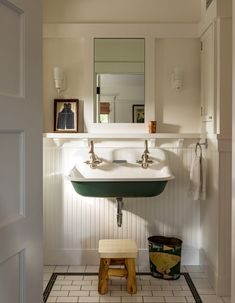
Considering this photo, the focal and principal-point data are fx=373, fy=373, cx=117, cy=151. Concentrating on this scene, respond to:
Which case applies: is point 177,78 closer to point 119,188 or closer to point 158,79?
point 158,79

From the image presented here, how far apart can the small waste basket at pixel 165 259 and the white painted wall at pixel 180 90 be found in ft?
3.06

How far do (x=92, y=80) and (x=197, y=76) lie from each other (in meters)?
0.87

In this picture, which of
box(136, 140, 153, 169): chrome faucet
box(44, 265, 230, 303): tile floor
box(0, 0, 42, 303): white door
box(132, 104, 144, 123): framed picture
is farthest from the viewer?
box(132, 104, 144, 123): framed picture

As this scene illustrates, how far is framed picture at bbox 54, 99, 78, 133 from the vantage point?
3.06 m

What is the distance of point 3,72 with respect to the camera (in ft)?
3.51

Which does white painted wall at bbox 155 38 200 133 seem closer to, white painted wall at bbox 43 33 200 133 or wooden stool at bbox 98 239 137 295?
white painted wall at bbox 43 33 200 133

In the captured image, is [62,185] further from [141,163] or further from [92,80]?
[92,80]

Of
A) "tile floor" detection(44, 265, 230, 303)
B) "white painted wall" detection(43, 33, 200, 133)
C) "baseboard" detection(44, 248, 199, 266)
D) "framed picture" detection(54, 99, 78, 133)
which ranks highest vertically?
"white painted wall" detection(43, 33, 200, 133)

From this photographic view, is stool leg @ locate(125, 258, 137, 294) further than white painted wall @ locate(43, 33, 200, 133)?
No

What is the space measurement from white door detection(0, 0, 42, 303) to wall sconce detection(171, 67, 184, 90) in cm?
192

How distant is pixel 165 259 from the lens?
9.36 feet

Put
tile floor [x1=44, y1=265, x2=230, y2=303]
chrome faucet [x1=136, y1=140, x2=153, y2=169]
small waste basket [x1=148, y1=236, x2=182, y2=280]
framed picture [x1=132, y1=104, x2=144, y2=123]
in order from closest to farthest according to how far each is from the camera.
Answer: tile floor [x1=44, y1=265, x2=230, y2=303] → small waste basket [x1=148, y1=236, x2=182, y2=280] → chrome faucet [x1=136, y1=140, x2=153, y2=169] → framed picture [x1=132, y1=104, x2=144, y2=123]

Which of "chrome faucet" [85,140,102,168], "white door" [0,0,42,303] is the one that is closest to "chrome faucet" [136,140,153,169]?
"chrome faucet" [85,140,102,168]

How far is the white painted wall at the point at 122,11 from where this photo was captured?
119 inches
